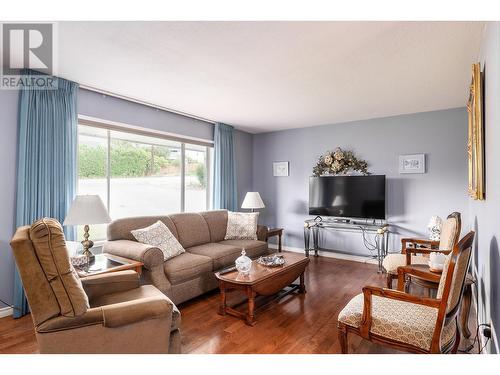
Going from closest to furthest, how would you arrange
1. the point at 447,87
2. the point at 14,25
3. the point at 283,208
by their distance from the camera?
the point at 14,25
the point at 447,87
the point at 283,208

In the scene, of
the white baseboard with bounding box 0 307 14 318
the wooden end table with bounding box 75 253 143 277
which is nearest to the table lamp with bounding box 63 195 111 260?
the wooden end table with bounding box 75 253 143 277

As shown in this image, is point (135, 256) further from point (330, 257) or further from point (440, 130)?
point (440, 130)

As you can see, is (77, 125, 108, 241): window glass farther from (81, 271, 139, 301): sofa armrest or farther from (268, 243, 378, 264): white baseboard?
(268, 243, 378, 264): white baseboard

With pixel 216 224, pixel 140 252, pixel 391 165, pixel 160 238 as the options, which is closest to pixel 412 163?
pixel 391 165

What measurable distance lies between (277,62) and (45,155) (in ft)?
8.26

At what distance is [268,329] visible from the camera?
8.37 ft

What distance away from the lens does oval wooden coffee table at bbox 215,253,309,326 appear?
2.67 metres

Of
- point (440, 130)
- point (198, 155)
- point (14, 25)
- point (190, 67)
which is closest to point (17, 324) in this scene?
point (14, 25)

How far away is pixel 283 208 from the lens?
229 inches

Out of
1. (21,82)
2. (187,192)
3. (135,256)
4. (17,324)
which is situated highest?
(21,82)

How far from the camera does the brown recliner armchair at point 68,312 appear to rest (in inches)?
57.3

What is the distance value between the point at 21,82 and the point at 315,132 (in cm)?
432

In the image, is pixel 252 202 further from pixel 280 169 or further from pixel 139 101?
pixel 139 101

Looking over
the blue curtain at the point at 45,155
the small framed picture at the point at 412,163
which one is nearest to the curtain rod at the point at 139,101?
the blue curtain at the point at 45,155
